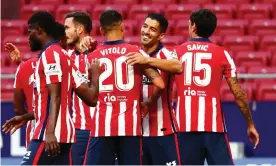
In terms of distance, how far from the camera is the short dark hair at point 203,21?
9.28 m

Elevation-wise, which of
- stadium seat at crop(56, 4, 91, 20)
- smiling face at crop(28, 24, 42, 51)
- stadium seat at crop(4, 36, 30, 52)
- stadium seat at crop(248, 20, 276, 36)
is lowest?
smiling face at crop(28, 24, 42, 51)

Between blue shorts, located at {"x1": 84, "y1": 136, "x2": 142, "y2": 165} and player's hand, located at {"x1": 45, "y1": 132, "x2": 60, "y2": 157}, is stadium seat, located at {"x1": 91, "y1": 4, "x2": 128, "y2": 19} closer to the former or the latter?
blue shorts, located at {"x1": 84, "y1": 136, "x2": 142, "y2": 165}

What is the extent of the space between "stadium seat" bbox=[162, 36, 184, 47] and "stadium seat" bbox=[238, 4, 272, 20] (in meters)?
1.67

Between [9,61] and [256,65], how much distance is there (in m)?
4.30

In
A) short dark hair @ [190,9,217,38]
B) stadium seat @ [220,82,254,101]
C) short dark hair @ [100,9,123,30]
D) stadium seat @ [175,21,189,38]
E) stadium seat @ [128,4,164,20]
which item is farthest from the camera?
stadium seat @ [128,4,164,20]

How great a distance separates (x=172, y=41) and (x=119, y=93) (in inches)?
328

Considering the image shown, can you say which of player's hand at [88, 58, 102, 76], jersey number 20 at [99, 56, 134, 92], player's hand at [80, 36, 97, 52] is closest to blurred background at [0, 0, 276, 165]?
player's hand at [80, 36, 97, 52]

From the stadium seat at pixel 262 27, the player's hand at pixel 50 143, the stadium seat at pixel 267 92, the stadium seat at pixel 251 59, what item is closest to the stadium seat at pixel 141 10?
the stadium seat at pixel 262 27

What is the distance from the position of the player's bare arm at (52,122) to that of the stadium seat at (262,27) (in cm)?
1027

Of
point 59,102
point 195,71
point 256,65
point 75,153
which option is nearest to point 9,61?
point 256,65

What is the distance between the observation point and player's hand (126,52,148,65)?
8.34 metres

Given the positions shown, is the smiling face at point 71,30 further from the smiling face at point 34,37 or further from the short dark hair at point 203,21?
the smiling face at point 34,37

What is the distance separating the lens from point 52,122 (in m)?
7.58

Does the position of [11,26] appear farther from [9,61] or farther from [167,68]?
[167,68]
